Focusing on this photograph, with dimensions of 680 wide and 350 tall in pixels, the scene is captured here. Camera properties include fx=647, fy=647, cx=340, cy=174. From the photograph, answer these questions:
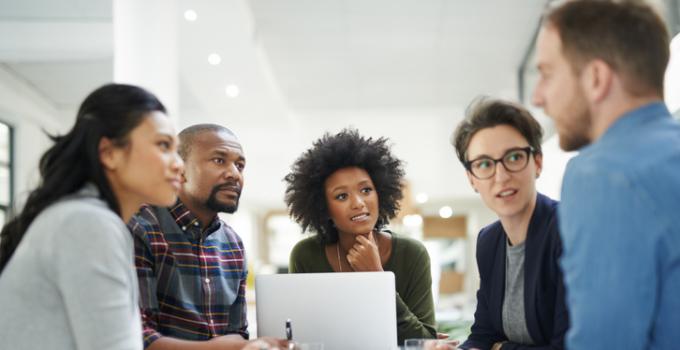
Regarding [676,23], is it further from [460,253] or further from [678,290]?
[460,253]

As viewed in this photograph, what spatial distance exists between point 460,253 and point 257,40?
261 inches

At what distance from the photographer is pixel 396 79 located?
281 inches

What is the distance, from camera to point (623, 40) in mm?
1150

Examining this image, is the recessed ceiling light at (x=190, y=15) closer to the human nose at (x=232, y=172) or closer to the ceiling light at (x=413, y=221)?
the human nose at (x=232, y=172)

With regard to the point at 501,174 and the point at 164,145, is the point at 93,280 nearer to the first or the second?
the point at 164,145

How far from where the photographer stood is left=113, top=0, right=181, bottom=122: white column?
11.9ft

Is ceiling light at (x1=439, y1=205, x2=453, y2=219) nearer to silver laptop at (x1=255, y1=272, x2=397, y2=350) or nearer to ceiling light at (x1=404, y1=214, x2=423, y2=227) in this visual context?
ceiling light at (x1=404, y1=214, x2=423, y2=227)

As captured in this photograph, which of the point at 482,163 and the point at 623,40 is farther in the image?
the point at 482,163

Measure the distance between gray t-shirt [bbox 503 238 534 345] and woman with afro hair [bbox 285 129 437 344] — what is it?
0.36 m

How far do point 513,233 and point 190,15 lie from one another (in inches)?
140

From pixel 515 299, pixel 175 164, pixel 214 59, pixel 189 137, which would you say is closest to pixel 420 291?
pixel 515 299

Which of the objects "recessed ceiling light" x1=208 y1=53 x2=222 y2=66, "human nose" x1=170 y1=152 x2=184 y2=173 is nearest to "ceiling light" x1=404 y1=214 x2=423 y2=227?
"recessed ceiling light" x1=208 y1=53 x2=222 y2=66

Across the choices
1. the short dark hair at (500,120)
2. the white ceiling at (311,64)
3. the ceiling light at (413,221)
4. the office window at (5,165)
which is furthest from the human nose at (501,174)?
the ceiling light at (413,221)

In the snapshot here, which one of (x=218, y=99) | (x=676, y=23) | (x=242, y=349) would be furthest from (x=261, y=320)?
(x=218, y=99)
